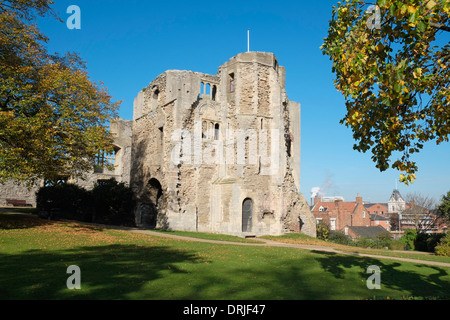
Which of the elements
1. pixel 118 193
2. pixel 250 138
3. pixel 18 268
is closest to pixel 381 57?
pixel 18 268

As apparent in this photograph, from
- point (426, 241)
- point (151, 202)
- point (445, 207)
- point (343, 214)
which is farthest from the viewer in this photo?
point (343, 214)

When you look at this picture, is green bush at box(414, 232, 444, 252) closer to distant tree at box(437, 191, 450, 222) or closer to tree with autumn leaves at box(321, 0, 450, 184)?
distant tree at box(437, 191, 450, 222)

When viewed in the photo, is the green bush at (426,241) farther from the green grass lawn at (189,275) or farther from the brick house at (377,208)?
the brick house at (377,208)

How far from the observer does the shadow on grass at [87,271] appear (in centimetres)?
591

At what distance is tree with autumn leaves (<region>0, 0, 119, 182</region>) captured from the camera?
13.7 meters

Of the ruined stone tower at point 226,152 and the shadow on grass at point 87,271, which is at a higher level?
the ruined stone tower at point 226,152

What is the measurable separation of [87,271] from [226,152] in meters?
16.2

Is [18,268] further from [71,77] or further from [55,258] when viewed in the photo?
[71,77]

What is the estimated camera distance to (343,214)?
180 feet

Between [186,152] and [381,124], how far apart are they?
57.4 feet

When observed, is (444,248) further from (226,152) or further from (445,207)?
(226,152)

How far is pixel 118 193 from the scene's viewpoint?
2564cm

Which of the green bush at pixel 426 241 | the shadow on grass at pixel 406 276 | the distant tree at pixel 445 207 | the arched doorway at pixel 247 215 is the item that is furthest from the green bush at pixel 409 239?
the shadow on grass at pixel 406 276

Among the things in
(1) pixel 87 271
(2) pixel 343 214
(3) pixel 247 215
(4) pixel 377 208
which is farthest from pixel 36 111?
(4) pixel 377 208
